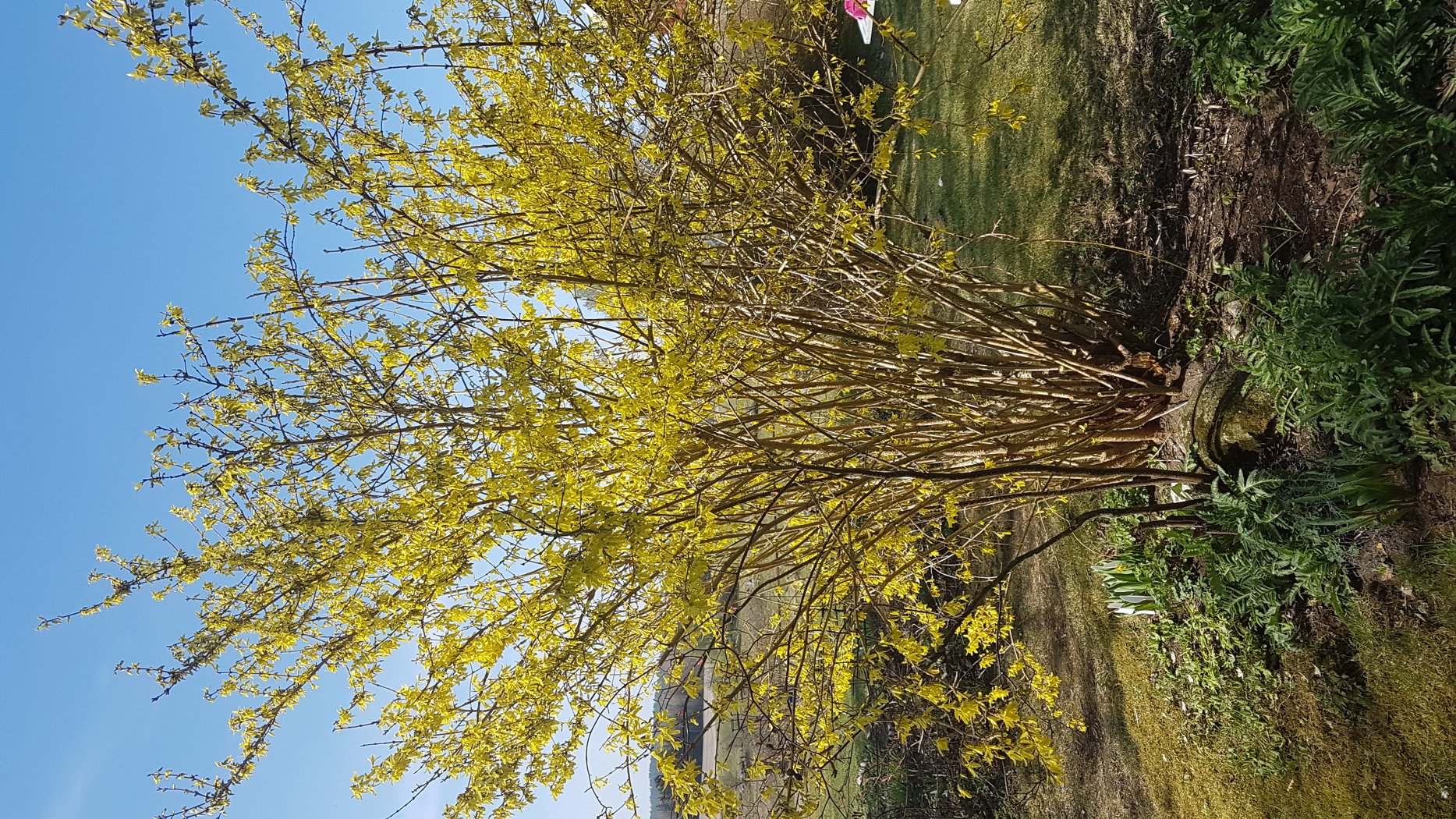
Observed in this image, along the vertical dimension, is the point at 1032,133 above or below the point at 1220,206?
above

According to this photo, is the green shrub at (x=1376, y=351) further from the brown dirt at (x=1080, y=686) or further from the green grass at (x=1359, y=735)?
the brown dirt at (x=1080, y=686)

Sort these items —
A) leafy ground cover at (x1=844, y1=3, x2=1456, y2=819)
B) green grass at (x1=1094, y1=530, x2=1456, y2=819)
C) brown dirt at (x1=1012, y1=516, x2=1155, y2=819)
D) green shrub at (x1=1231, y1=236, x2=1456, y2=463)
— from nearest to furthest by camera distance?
green shrub at (x1=1231, y1=236, x2=1456, y2=463)
leafy ground cover at (x1=844, y1=3, x2=1456, y2=819)
green grass at (x1=1094, y1=530, x2=1456, y2=819)
brown dirt at (x1=1012, y1=516, x2=1155, y2=819)

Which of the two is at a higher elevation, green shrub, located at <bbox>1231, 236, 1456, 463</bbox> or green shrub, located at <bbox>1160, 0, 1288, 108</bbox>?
green shrub, located at <bbox>1160, 0, 1288, 108</bbox>

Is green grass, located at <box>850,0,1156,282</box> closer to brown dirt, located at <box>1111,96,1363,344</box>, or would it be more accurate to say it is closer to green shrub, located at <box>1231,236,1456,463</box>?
brown dirt, located at <box>1111,96,1363,344</box>

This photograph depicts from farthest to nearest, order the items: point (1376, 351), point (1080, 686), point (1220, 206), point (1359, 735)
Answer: point (1080, 686), point (1220, 206), point (1359, 735), point (1376, 351)

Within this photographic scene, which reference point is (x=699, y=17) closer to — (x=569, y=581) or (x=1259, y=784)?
(x=569, y=581)

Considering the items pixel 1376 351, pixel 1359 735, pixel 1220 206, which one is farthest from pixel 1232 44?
pixel 1359 735

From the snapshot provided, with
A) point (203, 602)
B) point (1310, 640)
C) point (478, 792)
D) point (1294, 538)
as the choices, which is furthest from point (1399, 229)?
point (203, 602)

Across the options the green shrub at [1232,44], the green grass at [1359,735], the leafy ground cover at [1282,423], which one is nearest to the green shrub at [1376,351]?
the leafy ground cover at [1282,423]

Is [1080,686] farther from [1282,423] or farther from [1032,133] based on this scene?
[1032,133]

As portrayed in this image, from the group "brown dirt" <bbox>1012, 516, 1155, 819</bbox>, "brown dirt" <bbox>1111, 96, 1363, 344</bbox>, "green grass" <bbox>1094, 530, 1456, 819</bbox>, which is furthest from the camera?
"brown dirt" <bbox>1012, 516, 1155, 819</bbox>

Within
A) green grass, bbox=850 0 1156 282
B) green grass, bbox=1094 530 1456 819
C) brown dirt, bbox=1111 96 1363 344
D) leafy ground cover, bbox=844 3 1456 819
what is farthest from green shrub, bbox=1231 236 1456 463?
green grass, bbox=850 0 1156 282

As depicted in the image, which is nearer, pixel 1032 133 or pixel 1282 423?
pixel 1282 423

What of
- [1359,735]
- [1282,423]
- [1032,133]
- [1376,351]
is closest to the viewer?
[1376,351]
